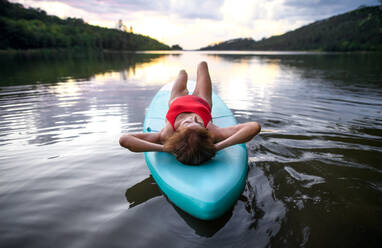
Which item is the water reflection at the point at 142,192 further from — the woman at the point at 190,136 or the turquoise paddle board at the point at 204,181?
the woman at the point at 190,136

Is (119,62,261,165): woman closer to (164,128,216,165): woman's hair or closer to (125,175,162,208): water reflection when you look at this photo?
(164,128,216,165): woman's hair

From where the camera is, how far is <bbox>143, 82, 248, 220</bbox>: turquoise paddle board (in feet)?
6.34

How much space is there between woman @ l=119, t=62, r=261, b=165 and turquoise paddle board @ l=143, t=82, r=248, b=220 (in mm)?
149

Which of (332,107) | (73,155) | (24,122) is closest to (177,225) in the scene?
(73,155)

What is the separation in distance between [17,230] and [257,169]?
2851 mm

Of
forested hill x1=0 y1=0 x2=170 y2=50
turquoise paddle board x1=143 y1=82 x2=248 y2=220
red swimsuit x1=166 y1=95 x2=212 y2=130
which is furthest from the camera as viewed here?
forested hill x1=0 y1=0 x2=170 y2=50

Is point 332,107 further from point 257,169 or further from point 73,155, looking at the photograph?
point 73,155

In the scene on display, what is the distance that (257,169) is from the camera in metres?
2.97

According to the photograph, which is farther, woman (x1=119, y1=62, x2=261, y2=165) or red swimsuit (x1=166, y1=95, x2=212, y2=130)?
red swimsuit (x1=166, y1=95, x2=212, y2=130)

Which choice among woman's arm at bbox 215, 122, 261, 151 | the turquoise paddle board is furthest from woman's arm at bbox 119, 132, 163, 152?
woman's arm at bbox 215, 122, 261, 151

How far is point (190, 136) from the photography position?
2125 millimetres

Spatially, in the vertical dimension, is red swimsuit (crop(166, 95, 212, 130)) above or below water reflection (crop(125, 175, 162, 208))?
above

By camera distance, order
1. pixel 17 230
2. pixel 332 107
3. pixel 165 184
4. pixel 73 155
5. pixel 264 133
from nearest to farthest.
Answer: pixel 17 230
pixel 165 184
pixel 73 155
pixel 264 133
pixel 332 107

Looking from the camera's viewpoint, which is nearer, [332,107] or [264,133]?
[264,133]
